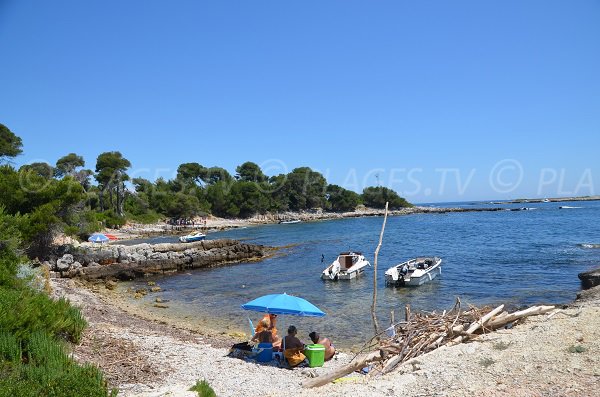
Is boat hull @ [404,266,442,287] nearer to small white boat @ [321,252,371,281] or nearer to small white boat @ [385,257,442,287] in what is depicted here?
small white boat @ [385,257,442,287]

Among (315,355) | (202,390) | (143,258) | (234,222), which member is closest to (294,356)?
(315,355)

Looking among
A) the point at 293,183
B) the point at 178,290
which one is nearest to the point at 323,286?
the point at 178,290

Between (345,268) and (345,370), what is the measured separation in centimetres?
1929

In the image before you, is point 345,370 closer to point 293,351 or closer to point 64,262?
point 293,351

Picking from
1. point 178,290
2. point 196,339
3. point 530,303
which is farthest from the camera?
point 178,290

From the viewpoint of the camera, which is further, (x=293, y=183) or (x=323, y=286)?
(x=293, y=183)

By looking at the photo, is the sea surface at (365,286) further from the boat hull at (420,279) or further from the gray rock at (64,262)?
the gray rock at (64,262)

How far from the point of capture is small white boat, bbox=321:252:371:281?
26.2m

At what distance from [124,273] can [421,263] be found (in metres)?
19.6

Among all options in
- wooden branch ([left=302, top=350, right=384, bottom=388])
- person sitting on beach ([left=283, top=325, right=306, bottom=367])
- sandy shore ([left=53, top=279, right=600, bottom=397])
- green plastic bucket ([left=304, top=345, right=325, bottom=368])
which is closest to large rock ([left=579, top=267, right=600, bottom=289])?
sandy shore ([left=53, top=279, right=600, bottom=397])

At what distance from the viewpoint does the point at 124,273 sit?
2877 centimetres

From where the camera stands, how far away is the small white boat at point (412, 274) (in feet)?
75.4

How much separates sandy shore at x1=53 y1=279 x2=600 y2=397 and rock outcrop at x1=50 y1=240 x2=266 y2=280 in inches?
744

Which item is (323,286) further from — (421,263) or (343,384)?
(343,384)
